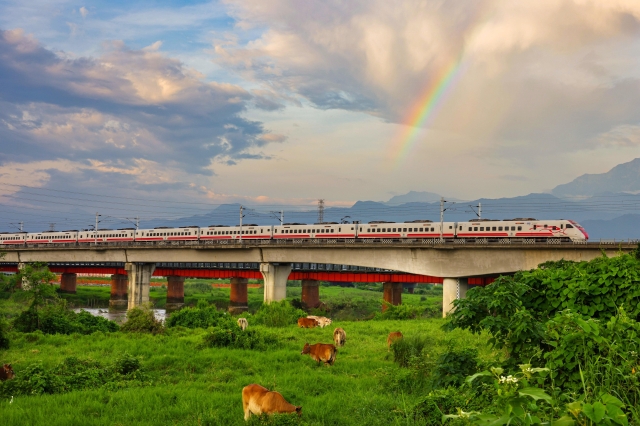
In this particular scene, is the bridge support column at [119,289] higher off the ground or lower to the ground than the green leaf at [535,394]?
lower

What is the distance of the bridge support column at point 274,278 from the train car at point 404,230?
10422mm

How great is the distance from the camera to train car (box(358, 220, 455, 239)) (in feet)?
185

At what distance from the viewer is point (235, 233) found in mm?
74250

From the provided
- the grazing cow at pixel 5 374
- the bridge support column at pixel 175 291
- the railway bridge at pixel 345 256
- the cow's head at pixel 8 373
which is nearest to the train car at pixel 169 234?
the railway bridge at pixel 345 256

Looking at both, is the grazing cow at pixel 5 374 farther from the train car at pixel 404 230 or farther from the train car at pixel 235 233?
the train car at pixel 235 233

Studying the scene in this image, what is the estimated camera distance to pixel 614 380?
7.10 m

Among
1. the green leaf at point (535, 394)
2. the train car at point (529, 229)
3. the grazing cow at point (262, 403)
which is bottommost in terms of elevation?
the grazing cow at point (262, 403)

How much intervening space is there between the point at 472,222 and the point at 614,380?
50.0 m

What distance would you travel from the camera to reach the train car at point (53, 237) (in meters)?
92.2

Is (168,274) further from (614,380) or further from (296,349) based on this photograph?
(614,380)

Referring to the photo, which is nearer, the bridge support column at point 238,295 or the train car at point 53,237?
the bridge support column at point 238,295

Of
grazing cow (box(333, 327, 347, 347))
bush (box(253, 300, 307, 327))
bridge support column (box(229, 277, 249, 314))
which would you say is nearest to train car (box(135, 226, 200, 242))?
bridge support column (box(229, 277, 249, 314))

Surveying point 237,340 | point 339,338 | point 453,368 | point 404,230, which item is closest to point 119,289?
point 404,230

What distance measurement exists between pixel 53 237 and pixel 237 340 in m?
83.6
